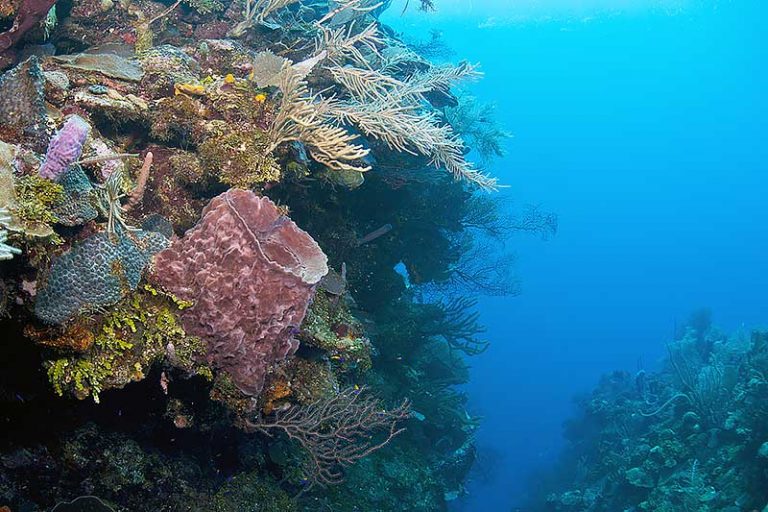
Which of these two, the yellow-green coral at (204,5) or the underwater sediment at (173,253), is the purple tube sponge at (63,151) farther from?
the yellow-green coral at (204,5)

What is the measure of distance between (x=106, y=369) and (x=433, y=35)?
497 inches

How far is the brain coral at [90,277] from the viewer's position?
216 cm

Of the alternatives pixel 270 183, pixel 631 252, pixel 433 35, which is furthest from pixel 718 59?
pixel 270 183

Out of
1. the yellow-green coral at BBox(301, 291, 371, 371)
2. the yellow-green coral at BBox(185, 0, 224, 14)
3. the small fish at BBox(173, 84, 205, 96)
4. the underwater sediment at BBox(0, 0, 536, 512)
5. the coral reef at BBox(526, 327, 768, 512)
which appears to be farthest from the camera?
the coral reef at BBox(526, 327, 768, 512)

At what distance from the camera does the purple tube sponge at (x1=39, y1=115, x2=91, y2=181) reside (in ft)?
6.95

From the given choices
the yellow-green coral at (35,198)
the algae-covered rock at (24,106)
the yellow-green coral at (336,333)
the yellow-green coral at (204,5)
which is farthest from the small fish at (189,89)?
the yellow-green coral at (204,5)

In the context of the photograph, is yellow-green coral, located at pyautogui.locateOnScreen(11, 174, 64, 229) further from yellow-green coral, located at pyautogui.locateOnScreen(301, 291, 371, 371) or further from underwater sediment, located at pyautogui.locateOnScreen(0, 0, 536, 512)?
yellow-green coral, located at pyautogui.locateOnScreen(301, 291, 371, 371)

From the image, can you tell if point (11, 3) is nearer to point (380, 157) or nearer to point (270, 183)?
point (270, 183)

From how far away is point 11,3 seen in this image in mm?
2924

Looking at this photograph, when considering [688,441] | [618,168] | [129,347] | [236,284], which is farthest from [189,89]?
[618,168]

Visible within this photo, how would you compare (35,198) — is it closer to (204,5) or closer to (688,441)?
(204,5)

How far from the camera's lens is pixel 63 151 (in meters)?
2.12

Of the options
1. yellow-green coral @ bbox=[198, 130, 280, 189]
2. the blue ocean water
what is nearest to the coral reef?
yellow-green coral @ bbox=[198, 130, 280, 189]

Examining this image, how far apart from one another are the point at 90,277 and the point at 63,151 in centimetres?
64
